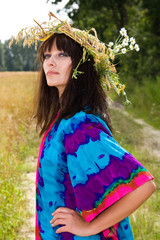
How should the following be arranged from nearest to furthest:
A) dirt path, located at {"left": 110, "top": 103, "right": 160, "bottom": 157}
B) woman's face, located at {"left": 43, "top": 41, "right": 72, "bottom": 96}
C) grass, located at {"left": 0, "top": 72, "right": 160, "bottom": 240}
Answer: woman's face, located at {"left": 43, "top": 41, "right": 72, "bottom": 96} → grass, located at {"left": 0, "top": 72, "right": 160, "bottom": 240} → dirt path, located at {"left": 110, "top": 103, "right": 160, "bottom": 157}

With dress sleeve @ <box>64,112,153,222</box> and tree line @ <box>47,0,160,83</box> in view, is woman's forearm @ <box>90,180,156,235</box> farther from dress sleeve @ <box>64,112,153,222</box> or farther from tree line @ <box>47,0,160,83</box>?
tree line @ <box>47,0,160,83</box>

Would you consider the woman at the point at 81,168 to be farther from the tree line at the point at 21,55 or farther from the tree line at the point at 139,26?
the tree line at the point at 139,26

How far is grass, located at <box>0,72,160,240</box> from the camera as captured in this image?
2.73m

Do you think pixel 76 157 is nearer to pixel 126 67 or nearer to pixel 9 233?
pixel 9 233

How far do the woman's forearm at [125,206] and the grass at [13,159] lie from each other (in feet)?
3.59

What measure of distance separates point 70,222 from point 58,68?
66 cm

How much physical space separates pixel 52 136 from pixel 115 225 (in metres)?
0.42

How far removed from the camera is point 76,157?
1032 millimetres

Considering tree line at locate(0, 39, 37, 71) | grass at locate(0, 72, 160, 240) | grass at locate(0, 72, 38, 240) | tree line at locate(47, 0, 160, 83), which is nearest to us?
tree line at locate(0, 39, 37, 71)

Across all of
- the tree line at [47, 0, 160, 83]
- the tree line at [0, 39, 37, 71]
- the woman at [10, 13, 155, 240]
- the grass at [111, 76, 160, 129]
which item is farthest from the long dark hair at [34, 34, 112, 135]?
the tree line at [47, 0, 160, 83]

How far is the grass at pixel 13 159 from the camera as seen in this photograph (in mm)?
2889

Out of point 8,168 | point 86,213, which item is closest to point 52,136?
point 86,213

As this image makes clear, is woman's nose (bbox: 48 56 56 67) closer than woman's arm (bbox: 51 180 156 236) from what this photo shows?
No

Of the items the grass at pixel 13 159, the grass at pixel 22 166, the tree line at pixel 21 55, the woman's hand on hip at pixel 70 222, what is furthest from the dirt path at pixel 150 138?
the woman's hand on hip at pixel 70 222
